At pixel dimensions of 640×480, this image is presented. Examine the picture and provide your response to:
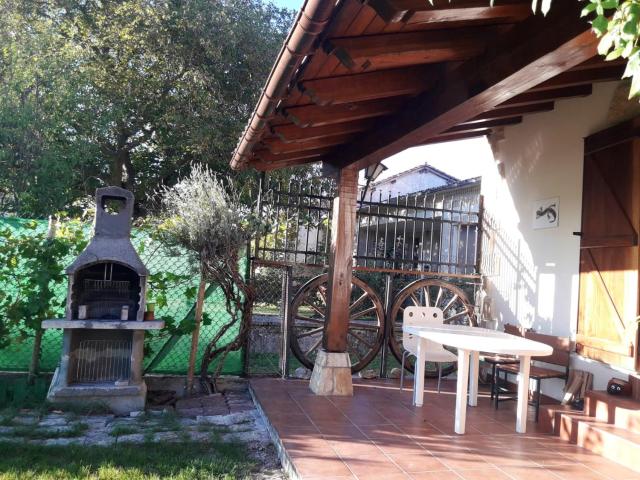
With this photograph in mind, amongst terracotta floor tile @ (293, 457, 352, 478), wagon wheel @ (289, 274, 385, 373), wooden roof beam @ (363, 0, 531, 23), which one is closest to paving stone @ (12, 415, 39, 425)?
terracotta floor tile @ (293, 457, 352, 478)

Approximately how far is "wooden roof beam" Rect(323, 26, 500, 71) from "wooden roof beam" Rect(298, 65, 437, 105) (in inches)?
13.2

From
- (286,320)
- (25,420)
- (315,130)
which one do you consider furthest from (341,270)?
(25,420)

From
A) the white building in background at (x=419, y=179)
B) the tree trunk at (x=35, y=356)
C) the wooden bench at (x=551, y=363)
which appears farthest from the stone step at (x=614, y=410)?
the white building in background at (x=419, y=179)

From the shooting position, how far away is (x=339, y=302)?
4.84 m

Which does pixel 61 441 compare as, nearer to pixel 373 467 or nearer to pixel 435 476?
pixel 373 467

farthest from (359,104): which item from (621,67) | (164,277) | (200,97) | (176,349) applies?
(200,97)

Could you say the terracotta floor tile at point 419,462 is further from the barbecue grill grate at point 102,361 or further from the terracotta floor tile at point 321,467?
the barbecue grill grate at point 102,361

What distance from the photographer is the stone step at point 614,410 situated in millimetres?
3539

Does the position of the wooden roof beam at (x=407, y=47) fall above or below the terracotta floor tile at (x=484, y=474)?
above

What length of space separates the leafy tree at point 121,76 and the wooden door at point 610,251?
699cm

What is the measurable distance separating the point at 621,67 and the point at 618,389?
2.50m

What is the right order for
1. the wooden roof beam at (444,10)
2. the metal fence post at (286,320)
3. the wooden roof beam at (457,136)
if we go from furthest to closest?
the wooden roof beam at (457,136) < the metal fence post at (286,320) < the wooden roof beam at (444,10)

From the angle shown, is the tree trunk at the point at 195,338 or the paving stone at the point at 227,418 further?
the tree trunk at the point at 195,338

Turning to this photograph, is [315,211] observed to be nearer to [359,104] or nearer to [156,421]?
[359,104]
